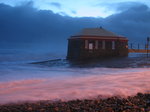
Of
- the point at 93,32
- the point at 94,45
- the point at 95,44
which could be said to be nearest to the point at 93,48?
the point at 94,45

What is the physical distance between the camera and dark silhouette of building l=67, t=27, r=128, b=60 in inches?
894

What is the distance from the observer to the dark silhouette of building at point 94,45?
22.7 m

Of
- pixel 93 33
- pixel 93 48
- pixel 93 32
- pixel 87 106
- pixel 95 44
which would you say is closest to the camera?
pixel 87 106

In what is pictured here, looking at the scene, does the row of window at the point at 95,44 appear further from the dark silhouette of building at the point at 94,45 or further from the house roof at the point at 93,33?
the house roof at the point at 93,33

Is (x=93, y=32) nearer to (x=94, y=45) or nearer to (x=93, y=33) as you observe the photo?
(x=93, y=33)

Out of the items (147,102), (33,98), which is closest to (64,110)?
(33,98)

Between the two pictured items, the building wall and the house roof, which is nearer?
the building wall

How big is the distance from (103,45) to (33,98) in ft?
58.9

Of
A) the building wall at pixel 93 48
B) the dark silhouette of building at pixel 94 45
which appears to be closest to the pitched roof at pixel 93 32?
the dark silhouette of building at pixel 94 45

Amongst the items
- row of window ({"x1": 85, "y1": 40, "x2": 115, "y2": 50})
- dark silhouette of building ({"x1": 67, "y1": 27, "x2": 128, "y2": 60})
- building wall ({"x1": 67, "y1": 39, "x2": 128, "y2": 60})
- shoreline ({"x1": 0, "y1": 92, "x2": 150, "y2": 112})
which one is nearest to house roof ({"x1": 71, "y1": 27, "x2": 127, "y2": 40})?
dark silhouette of building ({"x1": 67, "y1": 27, "x2": 128, "y2": 60})

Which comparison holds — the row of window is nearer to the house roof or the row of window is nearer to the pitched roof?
the house roof

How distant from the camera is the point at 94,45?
23.3 meters

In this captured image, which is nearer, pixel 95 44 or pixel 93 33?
pixel 95 44

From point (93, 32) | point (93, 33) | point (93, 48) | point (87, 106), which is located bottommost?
point (87, 106)
